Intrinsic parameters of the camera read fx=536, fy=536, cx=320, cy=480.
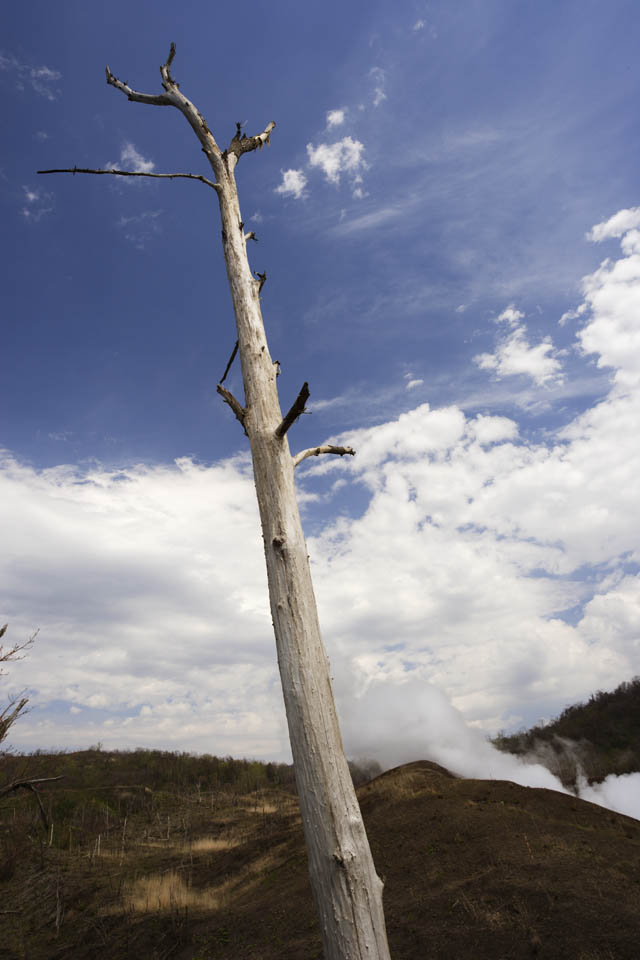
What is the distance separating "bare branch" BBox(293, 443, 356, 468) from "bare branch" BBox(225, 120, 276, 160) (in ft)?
10.2

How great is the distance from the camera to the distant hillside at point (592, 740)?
89.9 feet

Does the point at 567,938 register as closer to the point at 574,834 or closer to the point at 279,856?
the point at 574,834

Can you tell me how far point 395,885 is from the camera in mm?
9500

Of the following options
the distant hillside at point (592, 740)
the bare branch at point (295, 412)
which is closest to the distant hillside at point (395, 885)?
the bare branch at point (295, 412)

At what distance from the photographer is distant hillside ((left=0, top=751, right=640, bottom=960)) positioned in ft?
22.8

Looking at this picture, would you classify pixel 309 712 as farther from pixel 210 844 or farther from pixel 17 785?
pixel 210 844

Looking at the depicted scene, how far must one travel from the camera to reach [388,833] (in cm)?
1238

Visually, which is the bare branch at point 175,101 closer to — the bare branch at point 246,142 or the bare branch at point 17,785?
the bare branch at point 246,142

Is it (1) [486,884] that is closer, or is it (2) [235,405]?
(2) [235,405]

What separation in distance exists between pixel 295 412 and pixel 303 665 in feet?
4.89

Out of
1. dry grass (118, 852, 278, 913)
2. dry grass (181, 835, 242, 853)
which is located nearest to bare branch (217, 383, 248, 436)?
dry grass (118, 852, 278, 913)

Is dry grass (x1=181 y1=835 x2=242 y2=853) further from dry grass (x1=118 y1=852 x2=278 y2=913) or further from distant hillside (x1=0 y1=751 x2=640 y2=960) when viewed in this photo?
dry grass (x1=118 y1=852 x2=278 y2=913)

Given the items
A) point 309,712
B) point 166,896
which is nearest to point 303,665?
point 309,712

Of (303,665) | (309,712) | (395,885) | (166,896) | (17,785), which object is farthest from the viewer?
(166,896)
